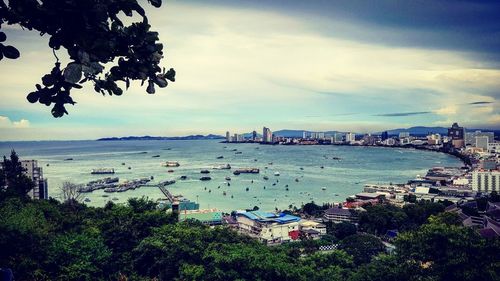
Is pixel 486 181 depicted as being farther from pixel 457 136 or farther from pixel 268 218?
pixel 457 136

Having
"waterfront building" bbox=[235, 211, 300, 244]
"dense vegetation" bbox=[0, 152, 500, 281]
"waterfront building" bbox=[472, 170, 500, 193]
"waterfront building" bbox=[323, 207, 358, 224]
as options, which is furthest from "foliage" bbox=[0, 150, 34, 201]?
"waterfront building" bbox=[472, 170, 500, 193]

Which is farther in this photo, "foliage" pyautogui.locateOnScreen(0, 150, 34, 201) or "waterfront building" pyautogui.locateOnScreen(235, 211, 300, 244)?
"waterfront building" pyautogui.locateOnScreen(235, 211, 300, 244)

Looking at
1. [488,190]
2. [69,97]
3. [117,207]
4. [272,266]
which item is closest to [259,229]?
[117,207]

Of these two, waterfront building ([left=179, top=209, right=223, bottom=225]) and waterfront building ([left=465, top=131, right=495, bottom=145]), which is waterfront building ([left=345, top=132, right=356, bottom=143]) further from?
waterfront building ([left=179, top=209, right=223, bottom=225])

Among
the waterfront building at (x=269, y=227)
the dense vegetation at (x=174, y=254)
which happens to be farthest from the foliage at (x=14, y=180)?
the waterfront building at (x=269, y=227)

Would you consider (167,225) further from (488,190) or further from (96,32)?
(488,190)

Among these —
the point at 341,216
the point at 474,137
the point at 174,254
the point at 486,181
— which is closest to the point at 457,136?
the point at 474,137

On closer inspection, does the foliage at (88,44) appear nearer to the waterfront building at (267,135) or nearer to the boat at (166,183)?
the boat at (166,183)
